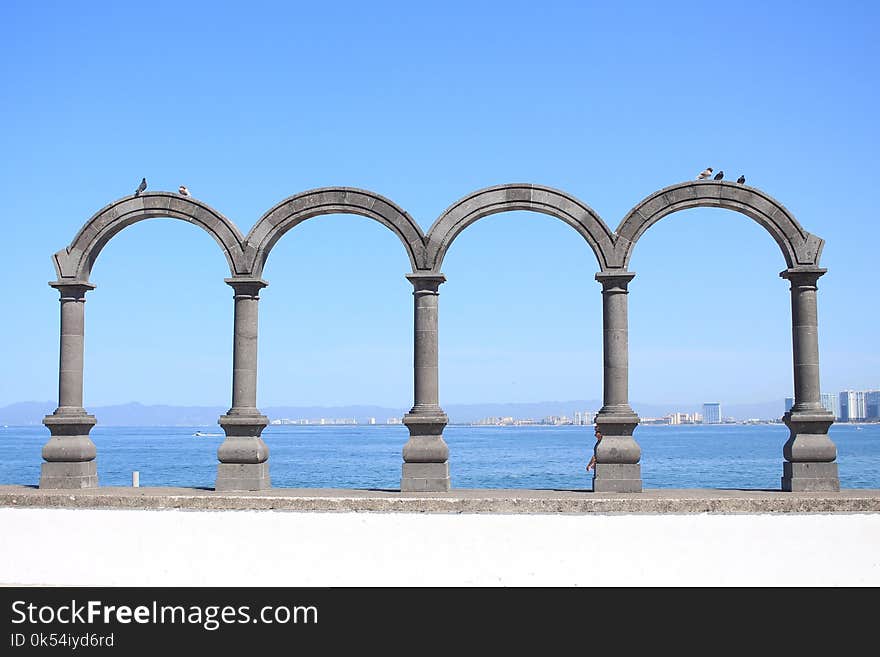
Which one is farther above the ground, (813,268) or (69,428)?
(813,268)

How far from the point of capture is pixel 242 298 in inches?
679

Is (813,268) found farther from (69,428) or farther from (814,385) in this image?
(69,428)

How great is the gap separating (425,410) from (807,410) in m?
6.61

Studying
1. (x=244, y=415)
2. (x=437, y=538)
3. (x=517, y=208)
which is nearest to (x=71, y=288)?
(x=244, y=415)

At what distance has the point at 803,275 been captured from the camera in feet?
54.6

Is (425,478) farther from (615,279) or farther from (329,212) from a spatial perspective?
(329,212)

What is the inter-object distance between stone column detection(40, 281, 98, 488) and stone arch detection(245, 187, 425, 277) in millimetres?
3406

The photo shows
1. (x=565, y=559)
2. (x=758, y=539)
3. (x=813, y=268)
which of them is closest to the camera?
(x=565, y=559)

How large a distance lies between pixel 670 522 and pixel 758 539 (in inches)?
64.0

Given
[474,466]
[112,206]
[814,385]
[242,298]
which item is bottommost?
[474,466]

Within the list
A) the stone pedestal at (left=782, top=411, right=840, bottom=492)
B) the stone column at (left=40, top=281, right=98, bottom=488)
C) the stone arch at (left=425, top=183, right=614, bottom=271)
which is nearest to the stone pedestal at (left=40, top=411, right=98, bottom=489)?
the stone column at (left=40, top=281, right=98, bottom=488)

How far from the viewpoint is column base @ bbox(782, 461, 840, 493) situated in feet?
54.0
